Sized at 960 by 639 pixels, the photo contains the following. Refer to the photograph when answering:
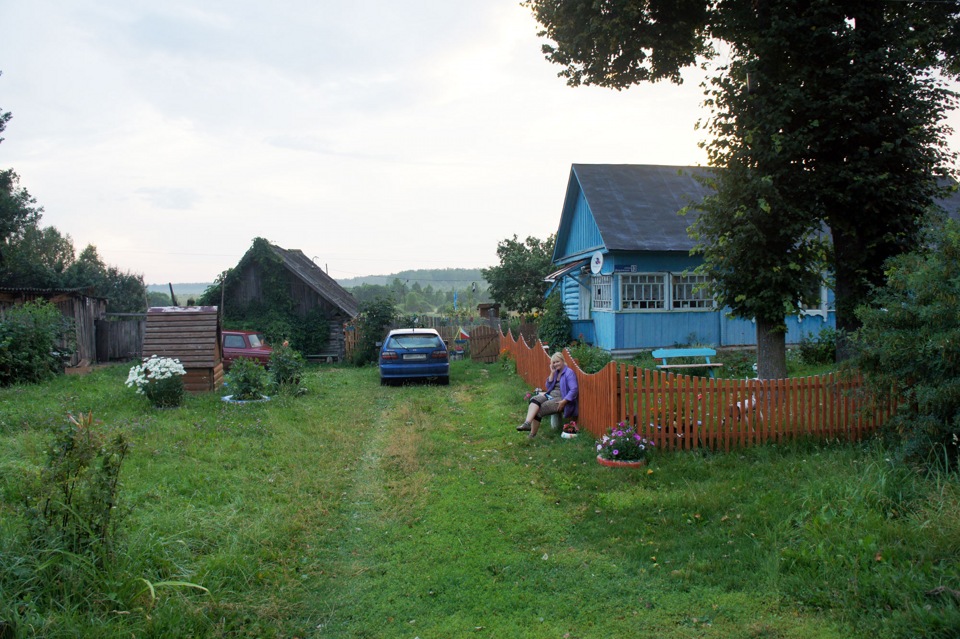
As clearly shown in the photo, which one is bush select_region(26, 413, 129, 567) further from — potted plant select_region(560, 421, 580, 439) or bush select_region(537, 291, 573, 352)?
bush select_region(537, 291, 573, 352)

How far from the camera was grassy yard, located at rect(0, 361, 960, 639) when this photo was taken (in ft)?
13.6

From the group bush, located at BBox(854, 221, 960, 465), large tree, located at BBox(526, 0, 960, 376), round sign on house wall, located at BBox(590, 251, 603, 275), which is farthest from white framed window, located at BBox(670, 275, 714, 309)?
bush, located at BBox(854, 221, 960, 465)

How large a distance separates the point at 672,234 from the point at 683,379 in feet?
35.0

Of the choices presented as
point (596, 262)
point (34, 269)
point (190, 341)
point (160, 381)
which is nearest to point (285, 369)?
point (190, 341)

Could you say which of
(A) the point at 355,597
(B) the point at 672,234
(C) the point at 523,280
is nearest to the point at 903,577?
(A) the point at 355,597

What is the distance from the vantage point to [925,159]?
9375 mm

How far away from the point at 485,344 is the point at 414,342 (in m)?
7.07

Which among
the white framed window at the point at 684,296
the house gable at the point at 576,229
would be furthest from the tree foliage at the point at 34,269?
the white framed window at the point at 684,296

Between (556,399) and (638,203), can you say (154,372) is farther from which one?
(638,203)

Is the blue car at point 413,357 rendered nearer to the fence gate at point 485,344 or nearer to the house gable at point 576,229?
the house gable at point 576,229

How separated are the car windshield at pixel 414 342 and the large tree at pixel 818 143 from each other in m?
8.08

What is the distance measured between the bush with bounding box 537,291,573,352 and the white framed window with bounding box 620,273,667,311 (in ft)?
9.68

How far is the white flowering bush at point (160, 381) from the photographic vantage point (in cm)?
1191

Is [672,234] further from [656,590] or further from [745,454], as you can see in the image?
[656,590]
